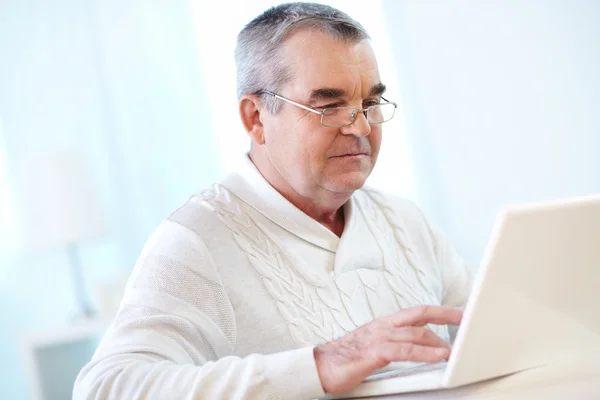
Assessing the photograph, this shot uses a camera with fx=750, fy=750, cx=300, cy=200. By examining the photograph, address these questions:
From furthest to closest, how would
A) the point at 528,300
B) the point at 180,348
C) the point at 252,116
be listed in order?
the point at 252,116 → the point at 180,348 → the point at 528,300

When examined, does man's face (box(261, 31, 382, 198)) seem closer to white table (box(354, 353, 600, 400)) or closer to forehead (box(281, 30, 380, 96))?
forehead (box(281, 30, 380, 96))

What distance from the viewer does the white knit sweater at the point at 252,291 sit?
104 centimetres

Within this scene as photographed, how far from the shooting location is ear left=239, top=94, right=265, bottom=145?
4.99ft

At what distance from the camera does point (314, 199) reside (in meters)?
1.47

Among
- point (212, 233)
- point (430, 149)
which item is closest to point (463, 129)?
point (430, 149)

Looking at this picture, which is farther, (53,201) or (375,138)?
(53,201)

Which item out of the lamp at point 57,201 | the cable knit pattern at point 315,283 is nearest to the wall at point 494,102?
the lamp at point 57,201

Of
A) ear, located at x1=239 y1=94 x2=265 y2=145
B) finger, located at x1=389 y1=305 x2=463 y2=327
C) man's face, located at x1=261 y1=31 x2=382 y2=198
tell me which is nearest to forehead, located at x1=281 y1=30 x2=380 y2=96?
man's face, located at x1=261 y1=31 x2=382 y2=198

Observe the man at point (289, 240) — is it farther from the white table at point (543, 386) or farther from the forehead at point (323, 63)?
the white table at point (543, 386)

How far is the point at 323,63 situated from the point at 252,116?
21cm

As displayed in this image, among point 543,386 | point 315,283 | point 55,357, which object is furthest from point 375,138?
point 55,357

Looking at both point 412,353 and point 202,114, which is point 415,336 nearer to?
point 412,353

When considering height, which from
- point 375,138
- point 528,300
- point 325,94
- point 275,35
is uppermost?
point 275,35

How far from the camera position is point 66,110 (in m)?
3.46
